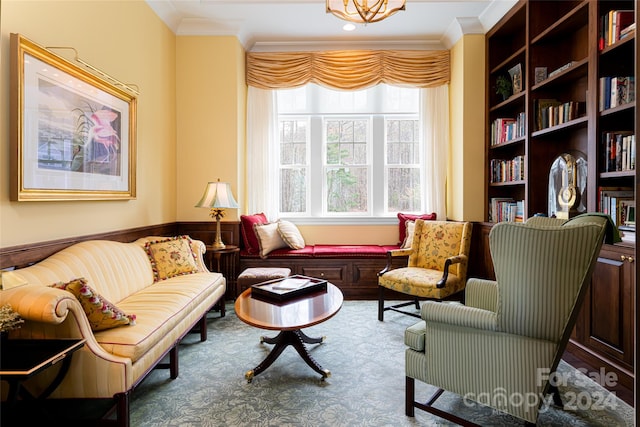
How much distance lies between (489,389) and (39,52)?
3112 mm

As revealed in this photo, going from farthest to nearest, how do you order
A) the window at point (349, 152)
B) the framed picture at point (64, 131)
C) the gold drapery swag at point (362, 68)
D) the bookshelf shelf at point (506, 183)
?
1. the window at point (349, 152)
2. the gold drapery swag at point (362, 68)
3. the bookshelf shelf at point (506, 183)
4. the framed picture at point (64, 131)

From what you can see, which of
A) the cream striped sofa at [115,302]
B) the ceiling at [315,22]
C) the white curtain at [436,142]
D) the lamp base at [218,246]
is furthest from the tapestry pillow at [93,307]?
the white curtain at [436,142]

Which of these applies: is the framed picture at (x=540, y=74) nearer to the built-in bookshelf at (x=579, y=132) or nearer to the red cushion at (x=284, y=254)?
the built-in bookshelf at (x=579, y=132)

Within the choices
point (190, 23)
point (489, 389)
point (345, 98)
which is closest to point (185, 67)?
point (190, 23)

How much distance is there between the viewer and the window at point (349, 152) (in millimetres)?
4727

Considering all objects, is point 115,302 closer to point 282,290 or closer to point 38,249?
point 38,249

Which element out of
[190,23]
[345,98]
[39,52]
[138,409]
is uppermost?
[190,23]

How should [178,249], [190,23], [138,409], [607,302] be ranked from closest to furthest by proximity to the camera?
[138,409] → [607,302] → [178,249] → [190,23]

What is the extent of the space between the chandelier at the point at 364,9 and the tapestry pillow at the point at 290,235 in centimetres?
250

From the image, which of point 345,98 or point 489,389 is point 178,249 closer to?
point 489,389

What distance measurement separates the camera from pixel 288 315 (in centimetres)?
217

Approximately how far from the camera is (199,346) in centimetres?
283

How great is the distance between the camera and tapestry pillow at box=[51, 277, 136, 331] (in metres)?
1.75

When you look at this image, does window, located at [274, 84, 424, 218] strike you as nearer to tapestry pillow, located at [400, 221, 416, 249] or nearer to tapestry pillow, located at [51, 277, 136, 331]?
tapestry pillow, located at [400, 221, 416, 249]
